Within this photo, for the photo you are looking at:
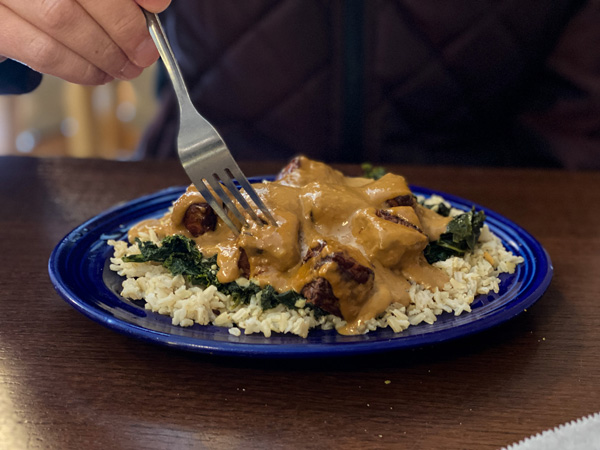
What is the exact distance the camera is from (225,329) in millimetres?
1576

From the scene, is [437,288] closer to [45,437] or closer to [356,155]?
[45,437]

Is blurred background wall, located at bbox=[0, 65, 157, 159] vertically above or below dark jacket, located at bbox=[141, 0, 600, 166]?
below

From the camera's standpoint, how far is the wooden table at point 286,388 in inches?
51.6

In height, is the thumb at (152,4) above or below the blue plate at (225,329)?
above

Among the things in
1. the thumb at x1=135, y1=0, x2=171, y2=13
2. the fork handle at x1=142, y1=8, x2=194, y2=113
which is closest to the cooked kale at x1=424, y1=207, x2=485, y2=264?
the fork handle at x1=142, y1=8, x2=194, y2=113

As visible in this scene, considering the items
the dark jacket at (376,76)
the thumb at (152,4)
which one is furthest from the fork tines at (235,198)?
the dark jacket at (376,76)

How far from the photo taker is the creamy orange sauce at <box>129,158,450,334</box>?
5.25 ft

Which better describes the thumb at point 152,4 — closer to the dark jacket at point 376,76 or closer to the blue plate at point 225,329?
the blue plate at point 225,329

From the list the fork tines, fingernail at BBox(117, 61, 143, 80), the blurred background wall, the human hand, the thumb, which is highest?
the thumb

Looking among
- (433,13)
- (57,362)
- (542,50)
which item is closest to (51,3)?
(57,362)

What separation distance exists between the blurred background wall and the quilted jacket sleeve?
301cm

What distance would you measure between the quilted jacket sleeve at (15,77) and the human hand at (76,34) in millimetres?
820

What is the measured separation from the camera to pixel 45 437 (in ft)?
4.22

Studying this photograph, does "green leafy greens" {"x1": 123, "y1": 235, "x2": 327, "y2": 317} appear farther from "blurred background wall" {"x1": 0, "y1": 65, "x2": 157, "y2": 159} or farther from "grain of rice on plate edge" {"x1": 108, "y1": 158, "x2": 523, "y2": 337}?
"blurred background wall" {"x1": 0, "y1": 65, "x2": 157, "y2": 159}
